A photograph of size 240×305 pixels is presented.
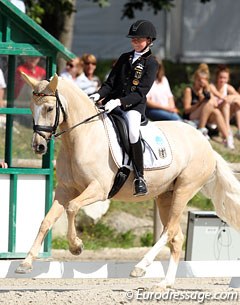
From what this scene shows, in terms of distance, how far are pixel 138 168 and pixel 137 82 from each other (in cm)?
80

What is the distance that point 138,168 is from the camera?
10.5 meters

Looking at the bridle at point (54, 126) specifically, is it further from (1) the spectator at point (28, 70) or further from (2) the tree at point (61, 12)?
(2) the tree at point (61, 12)

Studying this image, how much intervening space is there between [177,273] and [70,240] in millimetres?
1380

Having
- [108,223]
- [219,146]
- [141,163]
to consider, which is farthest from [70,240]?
[219,146]

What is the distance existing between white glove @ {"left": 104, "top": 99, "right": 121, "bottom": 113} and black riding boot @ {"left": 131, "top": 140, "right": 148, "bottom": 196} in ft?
1.37

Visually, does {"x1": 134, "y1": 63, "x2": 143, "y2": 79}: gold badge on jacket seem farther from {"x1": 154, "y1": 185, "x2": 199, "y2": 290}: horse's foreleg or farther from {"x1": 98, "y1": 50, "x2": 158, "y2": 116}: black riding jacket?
{"x1": 154, "y1": 185, "x2": 199, "y2": 290}: horse's foreleg

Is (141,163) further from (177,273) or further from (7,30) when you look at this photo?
(7,30)

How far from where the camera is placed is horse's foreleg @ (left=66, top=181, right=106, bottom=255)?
32.4 ft

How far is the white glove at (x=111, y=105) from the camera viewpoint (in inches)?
405

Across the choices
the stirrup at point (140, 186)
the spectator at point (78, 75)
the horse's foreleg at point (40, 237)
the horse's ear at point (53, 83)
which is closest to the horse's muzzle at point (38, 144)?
the horse's ear at point (53, 83)

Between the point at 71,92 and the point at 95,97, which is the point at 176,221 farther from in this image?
the point at 71,92

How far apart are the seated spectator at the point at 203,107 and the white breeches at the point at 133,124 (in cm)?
616

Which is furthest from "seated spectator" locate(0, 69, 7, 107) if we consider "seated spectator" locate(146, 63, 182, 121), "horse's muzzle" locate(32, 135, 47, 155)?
"seated spectator" locate(146, 63, 182, 121)

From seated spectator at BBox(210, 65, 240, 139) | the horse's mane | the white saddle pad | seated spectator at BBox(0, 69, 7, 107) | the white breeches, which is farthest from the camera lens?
seated spectator at BBox(210, 65, 240, 139)
